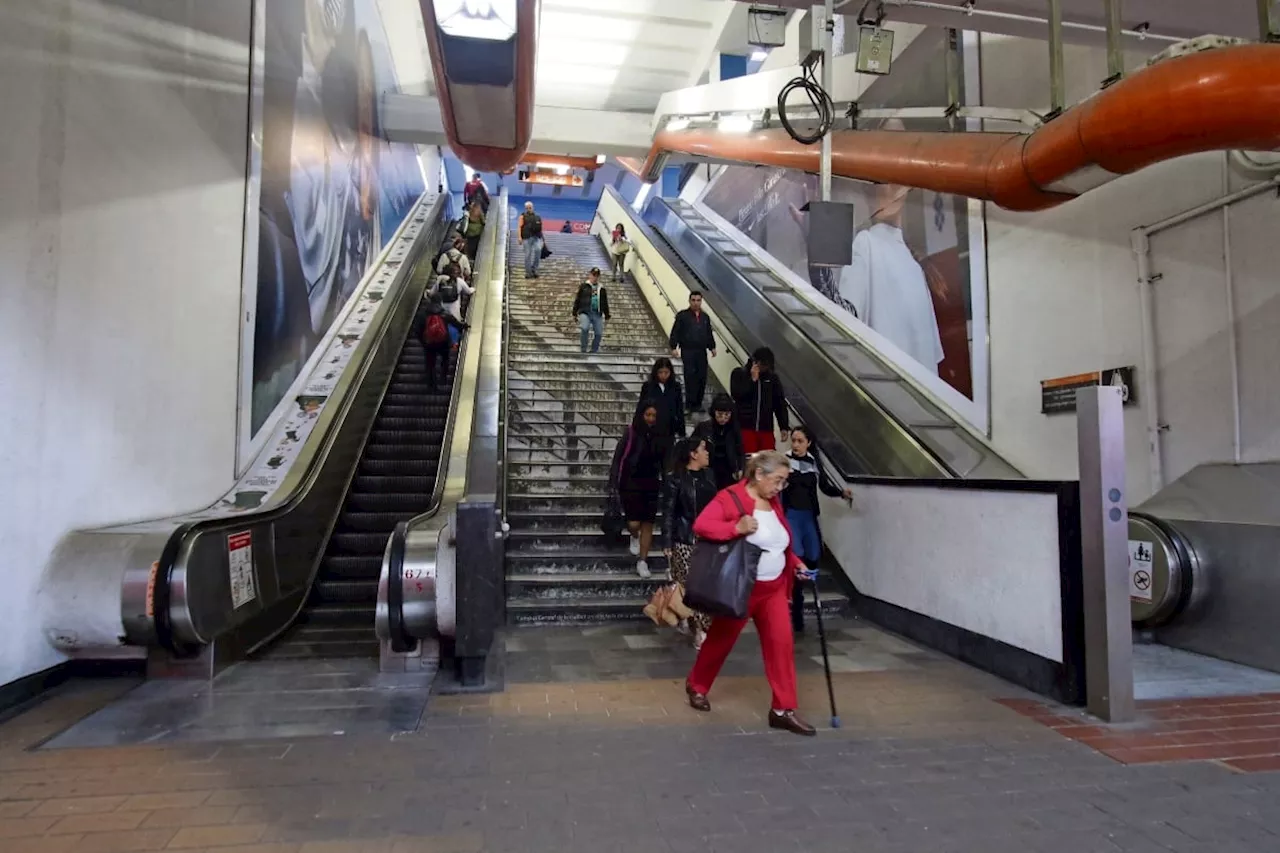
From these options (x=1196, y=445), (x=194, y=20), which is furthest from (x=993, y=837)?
(x=194, y=20)

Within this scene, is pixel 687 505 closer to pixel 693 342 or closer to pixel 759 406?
pixel 759 406

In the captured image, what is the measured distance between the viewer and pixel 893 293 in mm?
9164

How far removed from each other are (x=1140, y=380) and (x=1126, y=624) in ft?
9.65

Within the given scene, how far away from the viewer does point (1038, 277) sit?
273 inches

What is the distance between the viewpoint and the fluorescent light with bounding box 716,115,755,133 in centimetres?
1204

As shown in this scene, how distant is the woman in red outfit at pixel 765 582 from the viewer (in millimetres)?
3650

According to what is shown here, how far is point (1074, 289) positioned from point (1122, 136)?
8.84ft

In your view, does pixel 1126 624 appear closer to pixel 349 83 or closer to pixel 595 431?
pixel 595 431

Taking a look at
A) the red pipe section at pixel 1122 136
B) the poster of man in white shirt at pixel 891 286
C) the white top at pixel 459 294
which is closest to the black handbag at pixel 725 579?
the red pipe section at pixel 1122 136

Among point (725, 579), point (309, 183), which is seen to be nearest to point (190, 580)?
point (725, 579)

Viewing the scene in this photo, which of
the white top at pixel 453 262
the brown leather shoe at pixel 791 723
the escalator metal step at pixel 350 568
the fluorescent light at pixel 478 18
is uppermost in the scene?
the fluorescent light at pixel 478 18

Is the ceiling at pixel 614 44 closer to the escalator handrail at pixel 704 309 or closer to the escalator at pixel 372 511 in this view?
the escalator handrail at pixel 704 309

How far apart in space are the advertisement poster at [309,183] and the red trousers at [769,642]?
4613 mm

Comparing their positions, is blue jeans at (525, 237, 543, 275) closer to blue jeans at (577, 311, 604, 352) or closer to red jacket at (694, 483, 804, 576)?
blue jeans at (577, 311, 604, 352)
